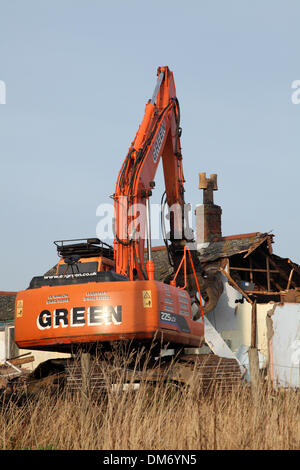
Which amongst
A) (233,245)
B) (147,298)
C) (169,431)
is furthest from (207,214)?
(169,431)

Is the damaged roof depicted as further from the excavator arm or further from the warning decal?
the warning decal

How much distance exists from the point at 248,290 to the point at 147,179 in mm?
11823

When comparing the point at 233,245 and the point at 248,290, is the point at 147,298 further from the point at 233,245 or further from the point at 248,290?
the point at 233,245

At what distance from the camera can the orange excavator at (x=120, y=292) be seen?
13.0m

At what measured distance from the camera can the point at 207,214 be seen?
98.1ft

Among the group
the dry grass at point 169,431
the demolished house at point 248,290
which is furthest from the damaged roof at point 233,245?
the dry grass at point 169,431

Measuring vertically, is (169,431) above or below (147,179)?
below

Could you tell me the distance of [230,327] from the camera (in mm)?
24312

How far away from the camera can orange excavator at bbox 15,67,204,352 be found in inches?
512

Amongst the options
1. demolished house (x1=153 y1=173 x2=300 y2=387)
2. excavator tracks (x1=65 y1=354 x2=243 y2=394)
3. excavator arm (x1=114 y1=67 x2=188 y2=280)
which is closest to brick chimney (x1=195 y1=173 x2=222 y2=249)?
demolished house (x1=153 y1=173 x2=300 y2=387)

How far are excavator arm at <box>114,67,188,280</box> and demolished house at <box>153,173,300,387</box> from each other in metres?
4.18

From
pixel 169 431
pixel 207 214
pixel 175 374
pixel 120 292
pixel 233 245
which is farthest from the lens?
pixel 207 214

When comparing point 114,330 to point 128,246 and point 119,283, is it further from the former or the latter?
point 128,246

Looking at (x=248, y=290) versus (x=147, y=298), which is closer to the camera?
(x=147, y=298)
